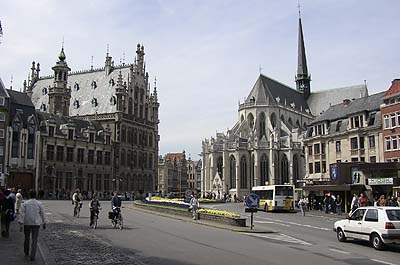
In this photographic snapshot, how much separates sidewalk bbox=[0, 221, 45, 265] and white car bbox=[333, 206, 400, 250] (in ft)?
37.1

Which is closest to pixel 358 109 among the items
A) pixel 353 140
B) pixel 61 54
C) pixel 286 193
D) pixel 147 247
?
pixel 353 140

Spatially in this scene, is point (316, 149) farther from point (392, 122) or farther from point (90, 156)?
point (90, 156)

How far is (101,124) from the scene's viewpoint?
82.1 m

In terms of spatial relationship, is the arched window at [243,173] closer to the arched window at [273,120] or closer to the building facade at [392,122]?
the arched window at [273,120]

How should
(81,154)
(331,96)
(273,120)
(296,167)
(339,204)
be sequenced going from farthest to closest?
(331,96) < (273,120) < (296,167) < (81,154) < (339,204)

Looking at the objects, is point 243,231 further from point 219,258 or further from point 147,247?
point 219,258

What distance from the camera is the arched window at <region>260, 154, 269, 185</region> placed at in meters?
89.8

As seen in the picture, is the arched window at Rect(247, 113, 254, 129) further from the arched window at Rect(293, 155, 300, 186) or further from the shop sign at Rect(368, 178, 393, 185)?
the shop sign at Rect(368, 178, 393, 185)

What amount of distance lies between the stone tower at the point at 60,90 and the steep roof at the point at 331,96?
60.5m

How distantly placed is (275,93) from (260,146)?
18.3 metres

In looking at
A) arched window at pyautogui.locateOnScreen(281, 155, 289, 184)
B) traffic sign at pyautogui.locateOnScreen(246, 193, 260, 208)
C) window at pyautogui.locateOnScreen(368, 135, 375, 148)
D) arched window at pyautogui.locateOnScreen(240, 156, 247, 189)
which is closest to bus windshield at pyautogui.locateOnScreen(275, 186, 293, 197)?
window at pyautogui.locateOnScreen(368, 135, 375, 148)

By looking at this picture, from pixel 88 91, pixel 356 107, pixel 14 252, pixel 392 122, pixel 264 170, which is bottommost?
pixel 14 252

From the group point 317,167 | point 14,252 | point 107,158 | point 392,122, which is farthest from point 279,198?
point 107,158

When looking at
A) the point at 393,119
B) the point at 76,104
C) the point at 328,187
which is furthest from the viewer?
the point at 76,104
